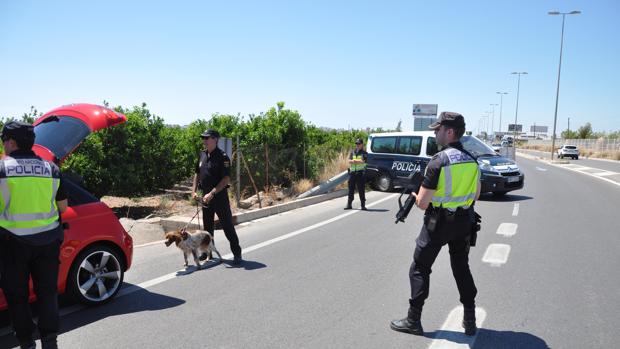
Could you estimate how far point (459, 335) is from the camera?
3.92m

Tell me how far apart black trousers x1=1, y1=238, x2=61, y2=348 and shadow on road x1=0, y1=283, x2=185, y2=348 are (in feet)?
1.97

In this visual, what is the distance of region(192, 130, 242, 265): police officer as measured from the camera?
19.5 ft

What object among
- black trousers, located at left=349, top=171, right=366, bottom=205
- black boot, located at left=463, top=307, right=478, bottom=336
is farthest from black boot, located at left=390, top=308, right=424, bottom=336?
black trousers, located at left=349, top=171, right=366, bottom=205

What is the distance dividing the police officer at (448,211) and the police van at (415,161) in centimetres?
933

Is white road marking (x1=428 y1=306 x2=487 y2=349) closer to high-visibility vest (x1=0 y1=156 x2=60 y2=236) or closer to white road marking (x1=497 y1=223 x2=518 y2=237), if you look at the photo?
high-visibility vest (x1=0 y1=156 x2=60 y2=236)

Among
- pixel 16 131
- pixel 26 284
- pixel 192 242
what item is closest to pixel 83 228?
pixel 26 284

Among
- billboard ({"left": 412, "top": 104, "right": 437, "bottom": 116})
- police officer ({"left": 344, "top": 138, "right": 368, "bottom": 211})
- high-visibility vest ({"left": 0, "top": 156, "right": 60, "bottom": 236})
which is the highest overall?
billboard ({"left": 412, "top": 104, "right": 437, "bottom": 116})

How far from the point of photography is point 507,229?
8.59 metres

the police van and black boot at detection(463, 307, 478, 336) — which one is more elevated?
the police van

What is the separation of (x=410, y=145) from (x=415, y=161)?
0.57 metres

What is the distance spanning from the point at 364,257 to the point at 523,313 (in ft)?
8.14

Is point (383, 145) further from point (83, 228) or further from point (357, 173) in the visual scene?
point (83, 228)

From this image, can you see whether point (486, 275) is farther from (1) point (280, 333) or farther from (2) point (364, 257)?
(1) point (280, 333)

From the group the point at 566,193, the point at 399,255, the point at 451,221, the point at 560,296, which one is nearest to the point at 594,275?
the point at 560,296
